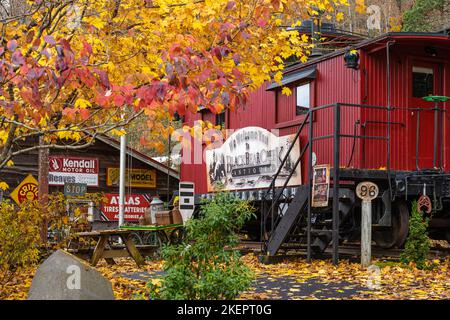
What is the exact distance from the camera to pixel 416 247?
10.6 metres

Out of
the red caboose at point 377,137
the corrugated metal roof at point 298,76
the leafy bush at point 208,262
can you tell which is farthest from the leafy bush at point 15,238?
the corrugated metal roof at point 298,76

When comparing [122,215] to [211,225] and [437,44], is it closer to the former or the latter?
[437,44]

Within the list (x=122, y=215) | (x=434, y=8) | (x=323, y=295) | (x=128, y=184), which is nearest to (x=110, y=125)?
(x=323, y=295)

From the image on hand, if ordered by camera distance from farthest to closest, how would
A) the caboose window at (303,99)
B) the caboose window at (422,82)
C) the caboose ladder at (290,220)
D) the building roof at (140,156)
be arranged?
the building roof at (140,156) → the caboose window at (303,99) → the caboose window at (422,82) → the caboose ladder at (290,220)

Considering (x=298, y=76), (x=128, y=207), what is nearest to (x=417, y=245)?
(x=298, y=76)

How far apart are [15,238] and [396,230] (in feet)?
23.1

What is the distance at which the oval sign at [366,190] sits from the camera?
1139 cm

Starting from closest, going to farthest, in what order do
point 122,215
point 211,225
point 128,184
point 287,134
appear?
point 211,225, point 287,134, point 122,215, point 128,184

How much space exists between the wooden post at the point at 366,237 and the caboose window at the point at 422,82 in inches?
114

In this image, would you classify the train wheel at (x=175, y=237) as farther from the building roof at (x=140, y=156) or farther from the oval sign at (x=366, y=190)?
the building roof at (x=140, y=156)

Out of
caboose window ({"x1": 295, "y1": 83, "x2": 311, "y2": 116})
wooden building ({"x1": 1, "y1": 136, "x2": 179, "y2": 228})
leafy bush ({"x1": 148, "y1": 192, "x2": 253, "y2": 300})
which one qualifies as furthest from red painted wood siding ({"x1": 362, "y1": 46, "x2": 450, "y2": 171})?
wooden building ({"x1": 1, "y1": 136, "x2": 179, "y2": 228})

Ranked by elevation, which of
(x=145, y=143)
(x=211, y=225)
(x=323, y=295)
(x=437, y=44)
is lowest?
(x=323, y=295)

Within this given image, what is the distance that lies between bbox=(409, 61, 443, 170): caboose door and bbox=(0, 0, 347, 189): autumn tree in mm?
2679
